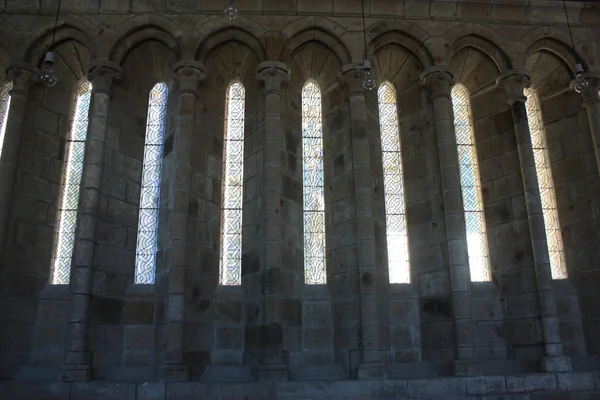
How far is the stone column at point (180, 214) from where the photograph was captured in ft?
31.5

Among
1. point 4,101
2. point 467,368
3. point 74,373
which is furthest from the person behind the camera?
point 4,101

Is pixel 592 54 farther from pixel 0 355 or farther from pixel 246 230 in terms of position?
pixel 0 355

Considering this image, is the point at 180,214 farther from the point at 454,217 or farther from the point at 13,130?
the point at 454,217

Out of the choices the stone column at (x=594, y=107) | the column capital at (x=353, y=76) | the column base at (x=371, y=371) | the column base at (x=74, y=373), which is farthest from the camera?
the stone column at (x=594, y=107)

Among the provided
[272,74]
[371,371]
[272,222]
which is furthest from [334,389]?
[272,74]

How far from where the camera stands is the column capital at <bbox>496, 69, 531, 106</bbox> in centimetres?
1168

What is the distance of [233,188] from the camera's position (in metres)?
11.4

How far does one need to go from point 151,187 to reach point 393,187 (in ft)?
16.9

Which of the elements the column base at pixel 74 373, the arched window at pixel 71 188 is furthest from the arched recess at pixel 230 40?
the column base at pixel 74 373

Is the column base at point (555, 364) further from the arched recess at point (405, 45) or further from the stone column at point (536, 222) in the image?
the arched recess at point (405, 45)

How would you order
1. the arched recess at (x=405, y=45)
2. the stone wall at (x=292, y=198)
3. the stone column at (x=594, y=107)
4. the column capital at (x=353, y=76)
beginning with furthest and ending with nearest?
1. the arched recess at (x=405, y=45)
2. the stone column at (x=594, y=107)
3. the column capital at (x=353, y=76)
4. the stone wall at (x=292, y=198)

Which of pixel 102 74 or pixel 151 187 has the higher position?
pixel 102 74

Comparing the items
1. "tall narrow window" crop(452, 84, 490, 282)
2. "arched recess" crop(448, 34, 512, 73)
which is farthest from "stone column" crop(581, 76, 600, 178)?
"tall narrow window" crop(452, 84, 490, 282)

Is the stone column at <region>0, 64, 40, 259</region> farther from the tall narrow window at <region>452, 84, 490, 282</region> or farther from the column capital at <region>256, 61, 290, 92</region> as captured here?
the tall narrow window at <region>452, 84, 490, 282</region>
